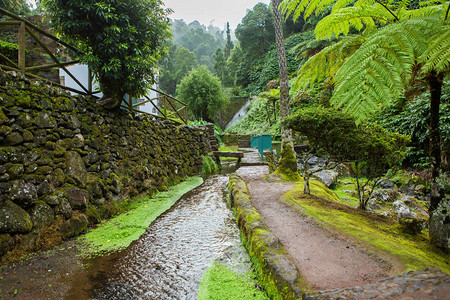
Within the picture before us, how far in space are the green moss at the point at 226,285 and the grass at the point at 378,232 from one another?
5.17 feet

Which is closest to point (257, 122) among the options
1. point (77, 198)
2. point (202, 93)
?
point (202, 93)

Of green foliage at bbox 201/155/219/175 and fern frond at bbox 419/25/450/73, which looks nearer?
fern frond at bbox 419/25/450/73

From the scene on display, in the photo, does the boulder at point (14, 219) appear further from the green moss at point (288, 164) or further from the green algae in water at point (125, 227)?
the green moss at point (288, 164)

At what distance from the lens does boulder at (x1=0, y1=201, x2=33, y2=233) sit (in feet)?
10.6

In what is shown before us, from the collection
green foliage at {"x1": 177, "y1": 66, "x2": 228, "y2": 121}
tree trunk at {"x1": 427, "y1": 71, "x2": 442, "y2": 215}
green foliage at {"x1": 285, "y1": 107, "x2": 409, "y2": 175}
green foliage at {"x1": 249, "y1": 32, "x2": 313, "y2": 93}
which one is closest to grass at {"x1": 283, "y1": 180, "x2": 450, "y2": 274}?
tree trunk at {"x1": 427, "y1": 71, "x2": 442, "y2": 215}

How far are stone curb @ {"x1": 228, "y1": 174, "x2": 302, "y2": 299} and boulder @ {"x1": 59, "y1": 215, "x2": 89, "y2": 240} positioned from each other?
2.99m

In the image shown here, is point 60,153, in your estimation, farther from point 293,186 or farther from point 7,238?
point 293,186

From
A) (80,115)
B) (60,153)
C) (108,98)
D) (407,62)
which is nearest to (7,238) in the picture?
(60,153)

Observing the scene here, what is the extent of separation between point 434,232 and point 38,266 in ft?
17.0

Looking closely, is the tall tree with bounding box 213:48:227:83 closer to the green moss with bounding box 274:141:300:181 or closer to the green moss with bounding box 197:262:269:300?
the green moss with bounding box 274:141:300:181

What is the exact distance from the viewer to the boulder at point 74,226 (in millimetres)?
4109

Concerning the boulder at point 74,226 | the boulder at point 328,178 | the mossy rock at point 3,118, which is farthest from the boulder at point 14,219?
the boulder at point 328,178

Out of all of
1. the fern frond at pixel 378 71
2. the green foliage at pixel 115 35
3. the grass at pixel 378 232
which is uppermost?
the green foliage at pixel 115 35

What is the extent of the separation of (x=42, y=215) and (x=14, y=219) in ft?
1.44
